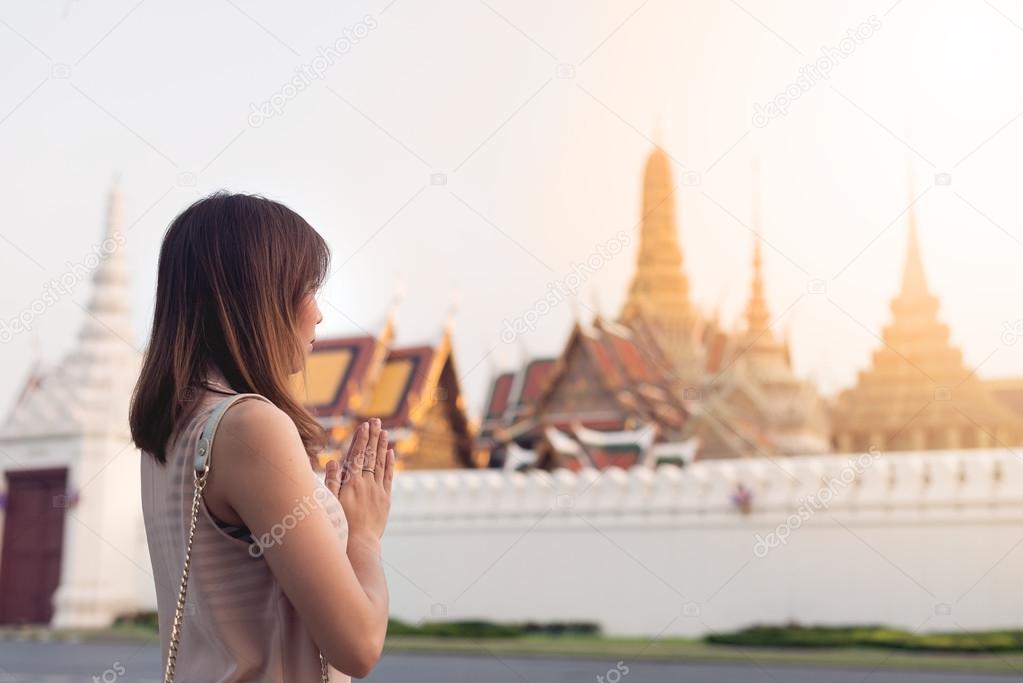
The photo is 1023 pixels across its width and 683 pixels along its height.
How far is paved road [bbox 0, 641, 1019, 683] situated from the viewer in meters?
8.60

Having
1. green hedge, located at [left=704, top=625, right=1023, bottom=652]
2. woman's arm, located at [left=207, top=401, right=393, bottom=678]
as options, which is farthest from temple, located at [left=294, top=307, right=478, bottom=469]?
woman's arm, located at [left=207, top=401, right=393, bottom=678]

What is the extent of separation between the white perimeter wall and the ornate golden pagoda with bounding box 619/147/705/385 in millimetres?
4816

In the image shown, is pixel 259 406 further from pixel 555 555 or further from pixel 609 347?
pixel 609 347

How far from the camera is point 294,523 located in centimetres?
111

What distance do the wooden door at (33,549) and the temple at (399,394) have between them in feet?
11.8

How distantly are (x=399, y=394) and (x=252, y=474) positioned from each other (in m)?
17.2

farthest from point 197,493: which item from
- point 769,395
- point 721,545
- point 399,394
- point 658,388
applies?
point 769,395

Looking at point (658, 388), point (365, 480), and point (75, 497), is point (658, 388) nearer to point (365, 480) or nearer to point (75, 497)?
point (75, 497)

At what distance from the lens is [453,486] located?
14.7m

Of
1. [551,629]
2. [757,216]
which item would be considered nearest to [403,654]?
[551,629]

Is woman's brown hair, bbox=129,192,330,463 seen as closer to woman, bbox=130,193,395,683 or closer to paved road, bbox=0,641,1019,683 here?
woman, bbox=130,193,395,683

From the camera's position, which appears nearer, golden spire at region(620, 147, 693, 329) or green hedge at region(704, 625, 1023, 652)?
green hedge at region(704, 625, 1023, 652)

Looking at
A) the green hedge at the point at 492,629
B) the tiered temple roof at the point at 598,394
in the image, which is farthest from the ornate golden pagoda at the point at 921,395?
the green hedge at the point at 492,629

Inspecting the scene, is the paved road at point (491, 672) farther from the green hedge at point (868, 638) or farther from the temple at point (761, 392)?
the temple at point (761, 392)
